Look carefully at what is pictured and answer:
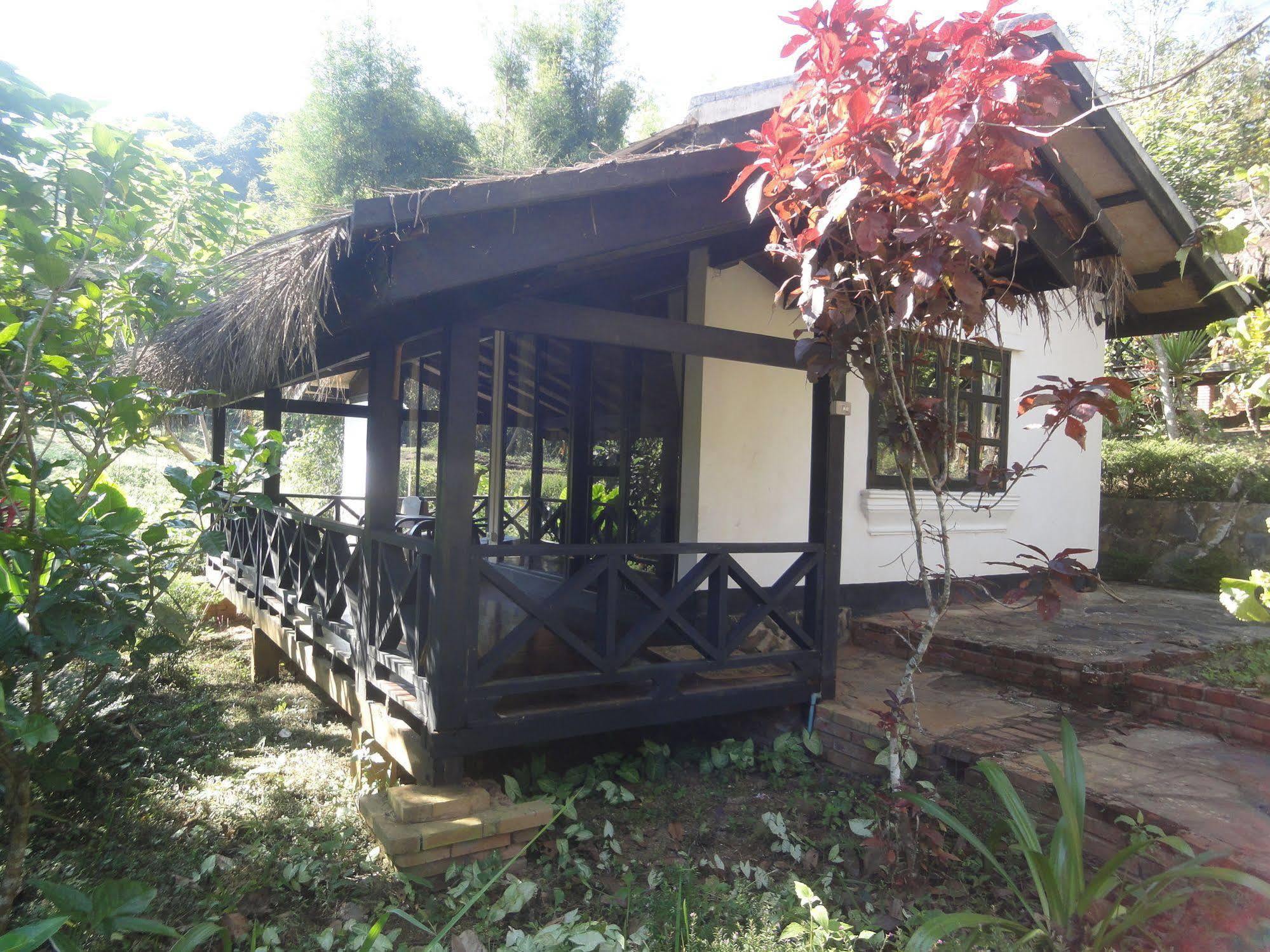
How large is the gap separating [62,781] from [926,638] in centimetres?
359

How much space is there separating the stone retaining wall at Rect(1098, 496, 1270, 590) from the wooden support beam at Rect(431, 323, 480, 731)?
777cm

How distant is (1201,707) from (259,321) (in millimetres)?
5312

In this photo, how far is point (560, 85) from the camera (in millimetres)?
20031

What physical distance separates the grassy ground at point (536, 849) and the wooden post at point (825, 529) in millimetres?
590

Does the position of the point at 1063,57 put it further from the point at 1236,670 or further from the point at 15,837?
the point at 15,837

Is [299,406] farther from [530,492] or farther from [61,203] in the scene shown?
[61,203]

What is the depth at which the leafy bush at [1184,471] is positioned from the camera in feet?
28.9

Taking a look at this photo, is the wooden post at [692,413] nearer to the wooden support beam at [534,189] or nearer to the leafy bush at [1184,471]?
the wooden support beam at [534,189]

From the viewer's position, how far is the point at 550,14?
800 inches

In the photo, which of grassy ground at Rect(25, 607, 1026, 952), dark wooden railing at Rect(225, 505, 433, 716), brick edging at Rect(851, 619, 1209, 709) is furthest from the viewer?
brick edging at Rect(851, 619, 1209, 709)

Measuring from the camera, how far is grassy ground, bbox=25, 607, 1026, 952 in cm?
295

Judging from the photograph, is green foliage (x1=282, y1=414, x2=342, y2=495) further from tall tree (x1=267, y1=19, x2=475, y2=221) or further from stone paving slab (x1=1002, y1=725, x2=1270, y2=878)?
stone paving slab (x1=1002, y1=725, x2=1270, y2=878)

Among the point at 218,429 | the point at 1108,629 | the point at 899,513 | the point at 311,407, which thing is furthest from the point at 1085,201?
the point at 218,429

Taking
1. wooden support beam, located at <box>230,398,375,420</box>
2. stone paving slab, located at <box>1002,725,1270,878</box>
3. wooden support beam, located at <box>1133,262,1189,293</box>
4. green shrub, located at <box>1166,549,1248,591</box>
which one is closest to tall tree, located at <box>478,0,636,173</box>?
wooden support beam, located at <box>230,398,375,420</box>
